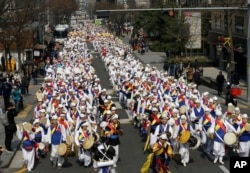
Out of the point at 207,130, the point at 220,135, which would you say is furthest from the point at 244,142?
the point at 207,130

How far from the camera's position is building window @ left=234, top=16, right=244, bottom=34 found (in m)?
36.7

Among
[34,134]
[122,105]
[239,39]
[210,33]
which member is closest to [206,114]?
[34,134]

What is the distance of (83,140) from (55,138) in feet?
2.88

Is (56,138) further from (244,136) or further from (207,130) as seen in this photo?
(244,136)

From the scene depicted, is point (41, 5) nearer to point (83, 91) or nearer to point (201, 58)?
point (201, 58)

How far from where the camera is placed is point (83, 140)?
14.3m

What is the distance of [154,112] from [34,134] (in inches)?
145

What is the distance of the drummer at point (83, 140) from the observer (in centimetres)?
1437

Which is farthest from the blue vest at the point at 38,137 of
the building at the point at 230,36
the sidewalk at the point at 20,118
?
the building at the point at 230,36

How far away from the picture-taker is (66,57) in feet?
138

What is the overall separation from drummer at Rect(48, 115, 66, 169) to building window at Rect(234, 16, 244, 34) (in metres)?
24.3

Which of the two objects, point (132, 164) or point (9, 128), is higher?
point (9, 128)

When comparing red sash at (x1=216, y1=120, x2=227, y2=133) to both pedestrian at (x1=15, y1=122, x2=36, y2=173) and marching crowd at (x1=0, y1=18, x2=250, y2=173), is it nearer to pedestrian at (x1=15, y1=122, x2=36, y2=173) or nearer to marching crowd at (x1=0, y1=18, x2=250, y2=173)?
marching crowd at (x1=0, y1=18, x2=250, y2=173)

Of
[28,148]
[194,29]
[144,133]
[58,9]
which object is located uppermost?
[58,9]
